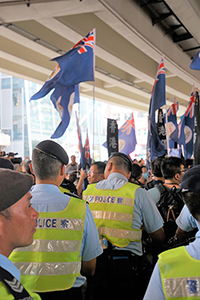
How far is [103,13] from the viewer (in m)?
6.14

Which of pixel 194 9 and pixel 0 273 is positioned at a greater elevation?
pixel 194 9

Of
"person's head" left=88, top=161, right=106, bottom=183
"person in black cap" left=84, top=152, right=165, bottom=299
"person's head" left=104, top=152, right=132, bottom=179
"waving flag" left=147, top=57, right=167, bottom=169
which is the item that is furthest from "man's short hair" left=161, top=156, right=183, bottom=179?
"waving flag" left=147, top=57, right=167, bottom=169

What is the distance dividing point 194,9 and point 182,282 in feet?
21.8

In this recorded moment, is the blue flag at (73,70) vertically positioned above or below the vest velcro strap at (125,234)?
→ above

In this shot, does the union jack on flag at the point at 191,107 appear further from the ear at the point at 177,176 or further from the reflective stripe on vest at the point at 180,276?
the reflective stripe on vest at the point at 180,276

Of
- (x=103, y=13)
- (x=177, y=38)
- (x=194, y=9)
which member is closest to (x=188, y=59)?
(x=177, y=38)

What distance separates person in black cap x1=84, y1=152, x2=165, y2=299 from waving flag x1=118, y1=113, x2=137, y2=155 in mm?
6615

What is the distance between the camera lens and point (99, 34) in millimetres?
7680

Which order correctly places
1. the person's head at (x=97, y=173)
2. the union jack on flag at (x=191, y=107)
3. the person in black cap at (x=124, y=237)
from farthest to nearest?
the union jack on flag at (x=191, y=107) → the person's head at (x=97, y=173) → the person in black cap at (x=124, y=237)

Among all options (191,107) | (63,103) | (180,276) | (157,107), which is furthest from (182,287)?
(191,107)

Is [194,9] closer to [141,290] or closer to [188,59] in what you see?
[188,59]

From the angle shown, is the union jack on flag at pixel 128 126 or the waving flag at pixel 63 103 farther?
the union jack on flag at pixel 128 126

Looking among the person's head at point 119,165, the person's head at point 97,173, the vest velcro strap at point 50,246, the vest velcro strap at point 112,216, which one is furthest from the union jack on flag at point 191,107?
the vest velcro strap at point 50,246

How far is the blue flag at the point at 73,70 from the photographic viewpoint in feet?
15.1
